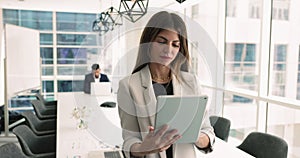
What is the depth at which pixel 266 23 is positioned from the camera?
11.7ft

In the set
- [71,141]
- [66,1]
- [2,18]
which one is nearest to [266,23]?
[71,141]

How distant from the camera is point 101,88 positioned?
4477 mm

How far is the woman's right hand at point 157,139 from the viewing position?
3.04 ft

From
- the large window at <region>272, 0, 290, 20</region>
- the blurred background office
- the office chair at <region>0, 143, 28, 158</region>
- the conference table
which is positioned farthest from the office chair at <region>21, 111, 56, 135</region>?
the large window at <region>272, 0, 290, 20</region>

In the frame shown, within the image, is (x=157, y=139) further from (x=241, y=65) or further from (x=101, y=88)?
(x=241, y=65)

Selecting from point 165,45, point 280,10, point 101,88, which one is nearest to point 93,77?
point 101,88

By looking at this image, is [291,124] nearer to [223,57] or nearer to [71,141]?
[223,57]

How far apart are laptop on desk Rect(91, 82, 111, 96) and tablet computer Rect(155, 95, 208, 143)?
348cm

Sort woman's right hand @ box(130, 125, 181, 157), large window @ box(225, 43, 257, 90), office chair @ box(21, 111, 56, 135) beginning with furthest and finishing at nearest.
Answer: large window @ box(225, 43, 257, 90) < office chair @ box(21, 111, 56, 135) < woman's right hand @ box(130, 125, 181, 157)

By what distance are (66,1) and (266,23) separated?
3.98 m

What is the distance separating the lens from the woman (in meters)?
1.04

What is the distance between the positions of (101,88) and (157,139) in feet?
12.0

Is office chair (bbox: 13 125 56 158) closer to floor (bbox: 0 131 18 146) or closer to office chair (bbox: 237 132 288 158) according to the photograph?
office chair (bbox: 237 132 288 158)

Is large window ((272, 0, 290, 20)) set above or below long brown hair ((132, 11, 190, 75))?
above
